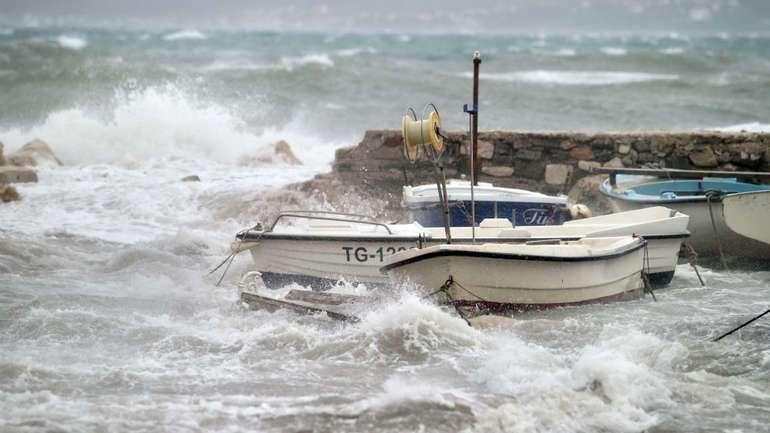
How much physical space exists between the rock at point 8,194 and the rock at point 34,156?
2494 millimetres

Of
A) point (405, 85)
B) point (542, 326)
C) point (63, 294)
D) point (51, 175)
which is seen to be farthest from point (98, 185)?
point (405, 85)

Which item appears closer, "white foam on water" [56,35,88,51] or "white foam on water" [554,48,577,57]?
"white foam on water" [56,35,88,51]

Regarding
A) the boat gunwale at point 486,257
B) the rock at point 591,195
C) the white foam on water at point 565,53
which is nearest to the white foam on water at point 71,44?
the white foam on water at point 565,53

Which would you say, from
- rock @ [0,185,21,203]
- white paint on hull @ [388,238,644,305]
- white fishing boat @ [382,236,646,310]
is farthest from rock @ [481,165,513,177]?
rock @ [0,185,21,203]

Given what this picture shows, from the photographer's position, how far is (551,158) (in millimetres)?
12641

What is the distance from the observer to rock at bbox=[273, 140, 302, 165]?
17.4 meters

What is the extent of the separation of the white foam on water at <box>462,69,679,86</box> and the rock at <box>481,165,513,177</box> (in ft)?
70.8

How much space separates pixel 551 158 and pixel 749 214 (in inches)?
112

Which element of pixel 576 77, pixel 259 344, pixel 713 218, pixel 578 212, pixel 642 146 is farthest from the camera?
pixel 576 77

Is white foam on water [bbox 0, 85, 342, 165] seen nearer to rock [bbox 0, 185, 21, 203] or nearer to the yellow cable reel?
rock [bbox 0, 185, 21, 203]

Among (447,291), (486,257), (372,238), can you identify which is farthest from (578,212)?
(447,291)

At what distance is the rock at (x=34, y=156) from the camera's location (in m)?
16.8

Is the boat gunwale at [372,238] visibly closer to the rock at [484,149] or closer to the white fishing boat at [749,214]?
the white fishing boat at [749,214]

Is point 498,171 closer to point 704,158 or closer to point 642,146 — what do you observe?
point 642,146
